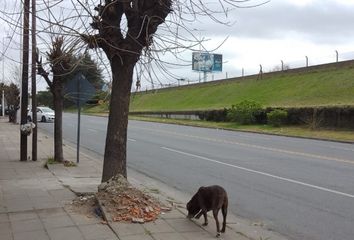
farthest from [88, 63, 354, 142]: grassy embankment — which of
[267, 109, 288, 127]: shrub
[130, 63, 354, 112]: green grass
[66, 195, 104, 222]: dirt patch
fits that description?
[66, 195, 104, 222]: dirt patch

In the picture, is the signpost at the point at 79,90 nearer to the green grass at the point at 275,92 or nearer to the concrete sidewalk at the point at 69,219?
the concrete sidewalk at the point at 69,219

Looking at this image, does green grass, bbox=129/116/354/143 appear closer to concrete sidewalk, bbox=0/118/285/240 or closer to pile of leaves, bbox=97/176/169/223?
concrete sidewalk, bbox=0/118/285/240

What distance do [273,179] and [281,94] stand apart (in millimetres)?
42656

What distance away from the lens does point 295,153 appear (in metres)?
20.4

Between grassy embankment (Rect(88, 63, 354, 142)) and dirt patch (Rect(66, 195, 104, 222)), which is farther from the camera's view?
grassy embankment (Rect(88, 63, 354, 142))

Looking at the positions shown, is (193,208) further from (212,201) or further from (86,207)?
(86,207)

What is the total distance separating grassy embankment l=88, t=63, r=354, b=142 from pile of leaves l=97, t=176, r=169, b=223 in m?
23.2

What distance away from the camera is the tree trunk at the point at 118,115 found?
8.88 m

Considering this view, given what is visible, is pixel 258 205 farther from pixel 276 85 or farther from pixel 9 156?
pixel 276 85

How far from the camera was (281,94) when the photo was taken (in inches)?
2173

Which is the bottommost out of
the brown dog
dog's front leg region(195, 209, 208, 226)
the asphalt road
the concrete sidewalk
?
the asphalt road

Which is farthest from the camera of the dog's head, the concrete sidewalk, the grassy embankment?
the grassy embankment

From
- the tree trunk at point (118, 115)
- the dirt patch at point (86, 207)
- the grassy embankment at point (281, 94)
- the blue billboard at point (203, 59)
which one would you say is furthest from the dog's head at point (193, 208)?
the grassy embankment at point (281, 94)

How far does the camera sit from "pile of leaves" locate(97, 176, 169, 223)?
308 inches
